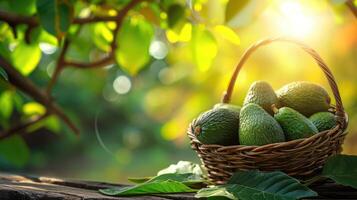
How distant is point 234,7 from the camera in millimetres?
822

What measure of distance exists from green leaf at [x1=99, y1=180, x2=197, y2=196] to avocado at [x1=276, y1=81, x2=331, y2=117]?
8.0 inches

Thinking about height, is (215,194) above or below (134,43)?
below

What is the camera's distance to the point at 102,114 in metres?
4.73

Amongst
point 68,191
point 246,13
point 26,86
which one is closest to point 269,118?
point 246,13

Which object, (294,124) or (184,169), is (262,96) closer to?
(294,124)

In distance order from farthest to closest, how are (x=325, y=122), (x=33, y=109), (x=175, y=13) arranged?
1. (x=33, y=109)
2. (x=175, y=13)
3. (x=325, y=122)

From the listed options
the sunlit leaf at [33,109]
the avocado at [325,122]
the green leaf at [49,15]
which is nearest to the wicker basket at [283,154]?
the avocado at [325,122]

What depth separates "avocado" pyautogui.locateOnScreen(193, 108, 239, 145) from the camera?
0.84 m

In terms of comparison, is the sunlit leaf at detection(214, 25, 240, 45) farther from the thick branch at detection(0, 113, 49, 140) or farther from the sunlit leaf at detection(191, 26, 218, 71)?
the thick branch at detection(0, 113, 49, 140)

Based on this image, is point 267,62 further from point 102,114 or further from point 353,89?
point 102,114

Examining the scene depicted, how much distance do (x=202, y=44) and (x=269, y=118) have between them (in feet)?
1.08

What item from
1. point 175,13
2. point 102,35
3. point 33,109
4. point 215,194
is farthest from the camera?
point 33,109

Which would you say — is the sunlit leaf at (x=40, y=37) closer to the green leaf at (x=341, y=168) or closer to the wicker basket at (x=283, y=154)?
the wicker basket at (x=283, y=154)

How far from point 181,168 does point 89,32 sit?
1.76 ft
